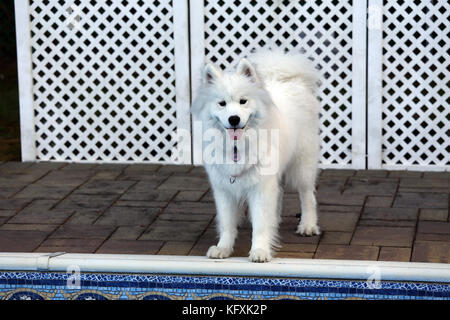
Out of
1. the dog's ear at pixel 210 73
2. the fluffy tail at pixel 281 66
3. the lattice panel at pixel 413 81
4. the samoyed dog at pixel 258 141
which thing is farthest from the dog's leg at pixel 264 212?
the lattice panel at pixel 413 81

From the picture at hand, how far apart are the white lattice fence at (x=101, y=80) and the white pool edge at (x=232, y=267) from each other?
2.52 m

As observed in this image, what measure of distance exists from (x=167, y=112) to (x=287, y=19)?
109cm

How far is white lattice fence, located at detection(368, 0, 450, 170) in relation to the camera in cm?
586

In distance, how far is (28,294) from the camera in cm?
377

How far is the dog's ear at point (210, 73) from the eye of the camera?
3.79 m

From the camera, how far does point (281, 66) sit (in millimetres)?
4418

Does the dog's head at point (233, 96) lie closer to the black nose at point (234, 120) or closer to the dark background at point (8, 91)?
the black nose at point (234, 120)

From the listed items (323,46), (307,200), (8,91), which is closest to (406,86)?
(323,46)

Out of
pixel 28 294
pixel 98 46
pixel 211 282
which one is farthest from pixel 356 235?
pixel 98 46

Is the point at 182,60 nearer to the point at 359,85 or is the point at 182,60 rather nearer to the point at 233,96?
the point at 359,85

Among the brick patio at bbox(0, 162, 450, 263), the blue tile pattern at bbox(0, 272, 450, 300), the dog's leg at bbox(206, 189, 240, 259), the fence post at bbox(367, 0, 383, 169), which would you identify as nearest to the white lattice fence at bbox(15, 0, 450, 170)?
the fence post at bbox(367, 0, 383, 169)

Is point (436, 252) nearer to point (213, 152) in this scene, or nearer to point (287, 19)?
point (213, 152)

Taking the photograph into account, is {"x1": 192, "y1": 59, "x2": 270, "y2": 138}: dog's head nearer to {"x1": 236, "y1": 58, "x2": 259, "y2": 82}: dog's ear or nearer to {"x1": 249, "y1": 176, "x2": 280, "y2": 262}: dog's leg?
{"x1": 236, "y1": 58, "x2": 259, "y2": 82}: dog's ear

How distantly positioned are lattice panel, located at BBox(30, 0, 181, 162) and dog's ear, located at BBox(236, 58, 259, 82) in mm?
2359
